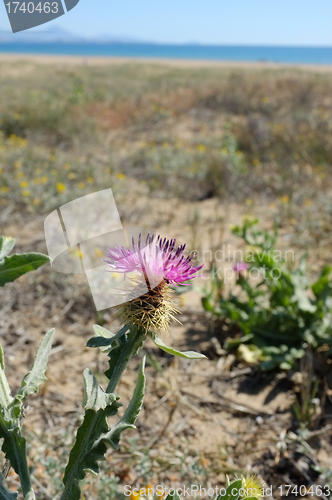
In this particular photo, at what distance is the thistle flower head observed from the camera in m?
1.26

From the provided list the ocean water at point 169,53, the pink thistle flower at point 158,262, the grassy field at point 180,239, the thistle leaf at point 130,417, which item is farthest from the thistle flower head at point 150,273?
the ocean water at point 169,53

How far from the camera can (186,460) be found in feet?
7.00

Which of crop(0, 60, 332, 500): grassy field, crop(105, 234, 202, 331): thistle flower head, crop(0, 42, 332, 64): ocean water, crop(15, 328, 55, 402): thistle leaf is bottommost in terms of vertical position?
crop(0, 60, 332, 500): grassy field

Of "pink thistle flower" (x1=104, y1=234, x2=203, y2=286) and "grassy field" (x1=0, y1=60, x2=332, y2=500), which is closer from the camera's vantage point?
"pink thistle flower" (x1=104, y1=234, x2=203, y2=286)

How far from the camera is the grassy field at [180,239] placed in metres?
2.20

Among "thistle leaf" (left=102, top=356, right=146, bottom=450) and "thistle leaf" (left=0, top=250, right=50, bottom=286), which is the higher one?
"thistle leaf" (left=0, top=250, right=50, bottom=286)

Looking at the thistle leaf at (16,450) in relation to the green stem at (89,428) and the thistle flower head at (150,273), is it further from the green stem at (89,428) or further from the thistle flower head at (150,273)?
the thistle flower head at (150,273)

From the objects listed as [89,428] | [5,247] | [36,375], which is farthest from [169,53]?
[89,428]

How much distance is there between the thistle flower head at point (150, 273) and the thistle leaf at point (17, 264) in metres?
0.28

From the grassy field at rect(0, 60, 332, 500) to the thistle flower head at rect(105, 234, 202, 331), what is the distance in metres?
0.91

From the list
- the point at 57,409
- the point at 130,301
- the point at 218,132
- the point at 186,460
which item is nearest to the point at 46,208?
the point at 57,409

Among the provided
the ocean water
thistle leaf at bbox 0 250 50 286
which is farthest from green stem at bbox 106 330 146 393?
the ocean water

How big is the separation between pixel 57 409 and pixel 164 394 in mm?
658

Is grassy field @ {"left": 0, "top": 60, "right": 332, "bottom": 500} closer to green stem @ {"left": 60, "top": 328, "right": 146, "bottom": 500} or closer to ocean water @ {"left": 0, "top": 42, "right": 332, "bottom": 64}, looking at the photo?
green stem @ {"left": 60, "top": 328, "right": 146, "bottom": 500}
